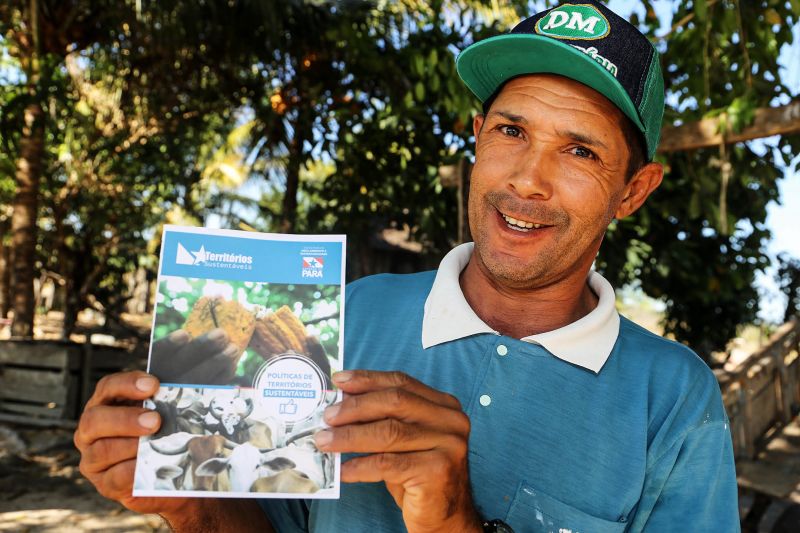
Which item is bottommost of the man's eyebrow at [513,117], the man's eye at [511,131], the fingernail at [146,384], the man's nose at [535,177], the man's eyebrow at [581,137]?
the fingernail at [146,384]

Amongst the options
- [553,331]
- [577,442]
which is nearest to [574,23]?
[553,331]

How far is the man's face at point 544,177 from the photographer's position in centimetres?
154

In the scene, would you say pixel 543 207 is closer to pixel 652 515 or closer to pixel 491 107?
pixel 491 107

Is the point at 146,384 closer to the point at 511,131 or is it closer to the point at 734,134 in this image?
the point at 511,131

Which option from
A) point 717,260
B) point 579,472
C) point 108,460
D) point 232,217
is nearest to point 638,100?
point 579,472

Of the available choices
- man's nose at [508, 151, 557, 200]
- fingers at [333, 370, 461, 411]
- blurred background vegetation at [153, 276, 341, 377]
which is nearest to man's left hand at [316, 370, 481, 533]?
fingers at [333, 370, 461, 411]

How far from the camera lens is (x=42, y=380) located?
8.01 m

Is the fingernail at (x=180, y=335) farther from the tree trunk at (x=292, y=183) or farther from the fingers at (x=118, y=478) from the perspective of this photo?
the tree trunk at (x=292, y=183)

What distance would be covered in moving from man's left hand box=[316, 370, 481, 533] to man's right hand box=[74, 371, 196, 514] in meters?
0.28

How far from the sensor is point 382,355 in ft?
5.39

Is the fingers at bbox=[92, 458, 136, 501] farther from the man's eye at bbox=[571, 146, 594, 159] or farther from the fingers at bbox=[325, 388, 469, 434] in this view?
the man's eye at bbox=[571, 146, 594, 159]

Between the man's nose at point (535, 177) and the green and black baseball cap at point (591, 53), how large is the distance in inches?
7.4

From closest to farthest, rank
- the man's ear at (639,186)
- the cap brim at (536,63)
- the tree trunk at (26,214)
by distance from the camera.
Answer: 1. the cap brim at (536,63)
2. the man's ear at (639,186)
3. the tree trunk at (26,214)

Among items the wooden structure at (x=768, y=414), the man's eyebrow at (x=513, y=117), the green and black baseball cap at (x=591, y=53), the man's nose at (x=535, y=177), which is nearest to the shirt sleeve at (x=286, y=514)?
the man's nose at (x=535, y=177)
